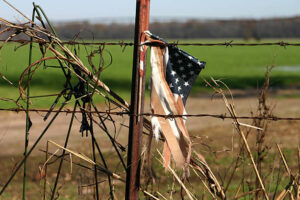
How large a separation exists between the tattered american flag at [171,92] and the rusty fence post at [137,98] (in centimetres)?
6

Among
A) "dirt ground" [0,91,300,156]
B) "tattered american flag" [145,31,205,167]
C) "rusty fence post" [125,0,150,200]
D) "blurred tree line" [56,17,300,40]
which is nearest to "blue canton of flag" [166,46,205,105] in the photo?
"tattered american flag" [145,31,205,167]

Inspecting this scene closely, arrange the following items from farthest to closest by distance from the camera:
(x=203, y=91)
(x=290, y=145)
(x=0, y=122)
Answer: (x=203, y=91), (x=0, y=122), (x=290, y=145)

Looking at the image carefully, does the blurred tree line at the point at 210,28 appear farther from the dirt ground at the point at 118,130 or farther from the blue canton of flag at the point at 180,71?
the blue canton of flag at the point at 180,71

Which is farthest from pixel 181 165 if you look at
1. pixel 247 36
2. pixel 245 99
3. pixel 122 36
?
pixel 122 36

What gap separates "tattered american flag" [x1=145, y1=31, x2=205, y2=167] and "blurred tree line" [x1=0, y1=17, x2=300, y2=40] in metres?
77.2

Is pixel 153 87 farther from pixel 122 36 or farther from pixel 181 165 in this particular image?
pixel 122 36

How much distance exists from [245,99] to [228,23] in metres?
75.7

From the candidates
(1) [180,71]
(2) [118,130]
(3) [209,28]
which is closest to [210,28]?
(3) [209,28]

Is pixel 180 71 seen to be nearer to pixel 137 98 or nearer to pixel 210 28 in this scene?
pixel 137 98

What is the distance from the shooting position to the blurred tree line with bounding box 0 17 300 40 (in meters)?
83.1

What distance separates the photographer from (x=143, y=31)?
275 cm

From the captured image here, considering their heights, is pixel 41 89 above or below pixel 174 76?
below

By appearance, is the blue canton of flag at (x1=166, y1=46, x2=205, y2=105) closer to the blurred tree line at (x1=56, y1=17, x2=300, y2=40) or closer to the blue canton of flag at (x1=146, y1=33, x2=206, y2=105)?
the blue canton of flag at (x1=146, y1=33, x2=206, y2=105)

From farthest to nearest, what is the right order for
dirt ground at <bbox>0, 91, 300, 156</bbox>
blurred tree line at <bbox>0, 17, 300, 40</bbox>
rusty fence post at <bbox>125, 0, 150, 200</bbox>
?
blurred tree line at <bbox>0, 17, 300, 40</bbox> < dirt ground at <bbox>0, 91, 300, 156</bbox> < rusty fence post at <bbox>125, 0, 150, 200</bbox>
